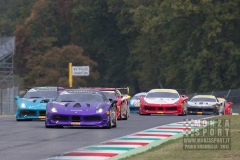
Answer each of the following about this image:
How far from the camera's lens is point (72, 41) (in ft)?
298

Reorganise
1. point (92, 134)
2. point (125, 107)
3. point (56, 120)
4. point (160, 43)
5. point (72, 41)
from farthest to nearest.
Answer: point (72, 41) → point (160, 43) → point (125, 107) → point (56, 120) → point (92, 134)

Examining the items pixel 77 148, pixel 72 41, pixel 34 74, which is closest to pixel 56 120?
pixel 77 148

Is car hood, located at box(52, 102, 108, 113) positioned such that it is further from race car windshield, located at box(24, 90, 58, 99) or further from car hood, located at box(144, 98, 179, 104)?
car hood, located at box(144, 98, 179, 104)

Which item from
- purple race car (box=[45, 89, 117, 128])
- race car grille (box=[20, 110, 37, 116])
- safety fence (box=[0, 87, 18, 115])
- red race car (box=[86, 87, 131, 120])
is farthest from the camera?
safety fence (box=[0, 87, 18, 115])

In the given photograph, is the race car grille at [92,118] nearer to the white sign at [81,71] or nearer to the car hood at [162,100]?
the car hood at [162,100]

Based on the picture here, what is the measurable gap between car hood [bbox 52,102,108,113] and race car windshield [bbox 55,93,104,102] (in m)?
0.66

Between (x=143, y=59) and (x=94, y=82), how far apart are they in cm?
825

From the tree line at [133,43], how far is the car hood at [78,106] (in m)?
43.7

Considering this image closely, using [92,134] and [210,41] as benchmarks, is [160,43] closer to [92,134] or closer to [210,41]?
[210,41]

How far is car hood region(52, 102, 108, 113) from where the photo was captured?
22720 mm

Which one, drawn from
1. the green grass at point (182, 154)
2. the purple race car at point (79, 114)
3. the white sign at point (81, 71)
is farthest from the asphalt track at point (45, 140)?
the white sign at point (81, 71)

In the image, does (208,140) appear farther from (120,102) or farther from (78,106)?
(120,102)

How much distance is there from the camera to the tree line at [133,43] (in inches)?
2653

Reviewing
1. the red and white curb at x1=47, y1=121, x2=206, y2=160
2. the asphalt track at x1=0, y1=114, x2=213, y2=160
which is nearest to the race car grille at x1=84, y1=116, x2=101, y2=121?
the asphalt track at x1=0, y1=114, x2=213, y2=160
